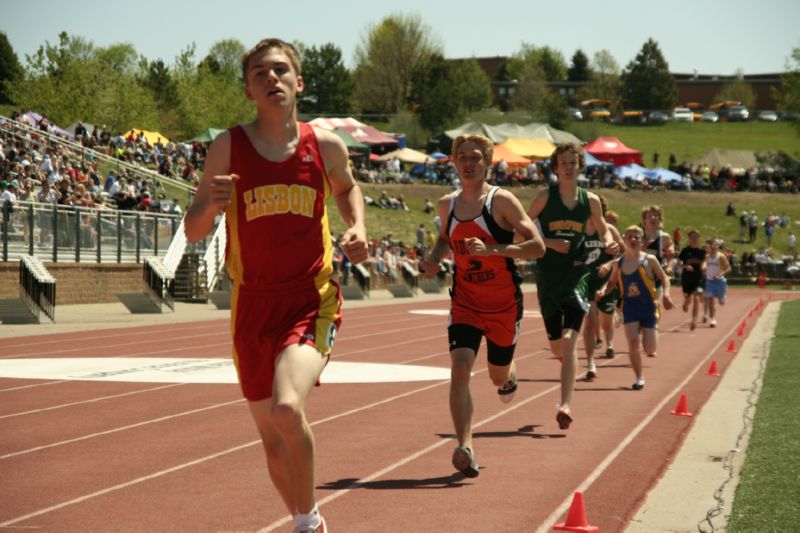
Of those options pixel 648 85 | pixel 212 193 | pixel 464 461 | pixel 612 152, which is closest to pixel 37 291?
pixel 464 461

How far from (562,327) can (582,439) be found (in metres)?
0.98

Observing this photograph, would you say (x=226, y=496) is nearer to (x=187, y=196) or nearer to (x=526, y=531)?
(x=526, y=531)

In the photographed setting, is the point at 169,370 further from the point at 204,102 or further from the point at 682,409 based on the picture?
the point at 204,102

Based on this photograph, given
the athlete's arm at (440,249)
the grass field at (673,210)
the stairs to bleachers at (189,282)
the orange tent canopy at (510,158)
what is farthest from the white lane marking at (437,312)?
the orange tent canopy at (510,158)

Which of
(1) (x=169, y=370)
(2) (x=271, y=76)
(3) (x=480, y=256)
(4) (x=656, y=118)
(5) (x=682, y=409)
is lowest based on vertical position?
(1) (x=169, y=370)

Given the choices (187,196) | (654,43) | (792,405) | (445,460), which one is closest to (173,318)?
(187,196)

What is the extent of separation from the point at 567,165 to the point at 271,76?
512 cm

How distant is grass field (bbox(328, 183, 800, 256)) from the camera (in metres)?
55.0

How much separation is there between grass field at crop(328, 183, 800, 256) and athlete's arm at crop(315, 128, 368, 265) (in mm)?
46278

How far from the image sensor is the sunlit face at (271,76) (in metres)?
5.38

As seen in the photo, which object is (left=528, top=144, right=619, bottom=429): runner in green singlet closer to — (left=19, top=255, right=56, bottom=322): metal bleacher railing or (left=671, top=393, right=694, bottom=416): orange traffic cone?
(left=671, top=393, right=694, bottom=416): orange traffic cone

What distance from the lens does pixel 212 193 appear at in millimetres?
5047

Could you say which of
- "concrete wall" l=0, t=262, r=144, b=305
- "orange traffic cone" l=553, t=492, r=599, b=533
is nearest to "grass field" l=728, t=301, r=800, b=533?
"orange traffic cone" l=553, t=492, r=599, b=533

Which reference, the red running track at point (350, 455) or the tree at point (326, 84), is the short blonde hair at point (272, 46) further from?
the tree at point (326, 84)
